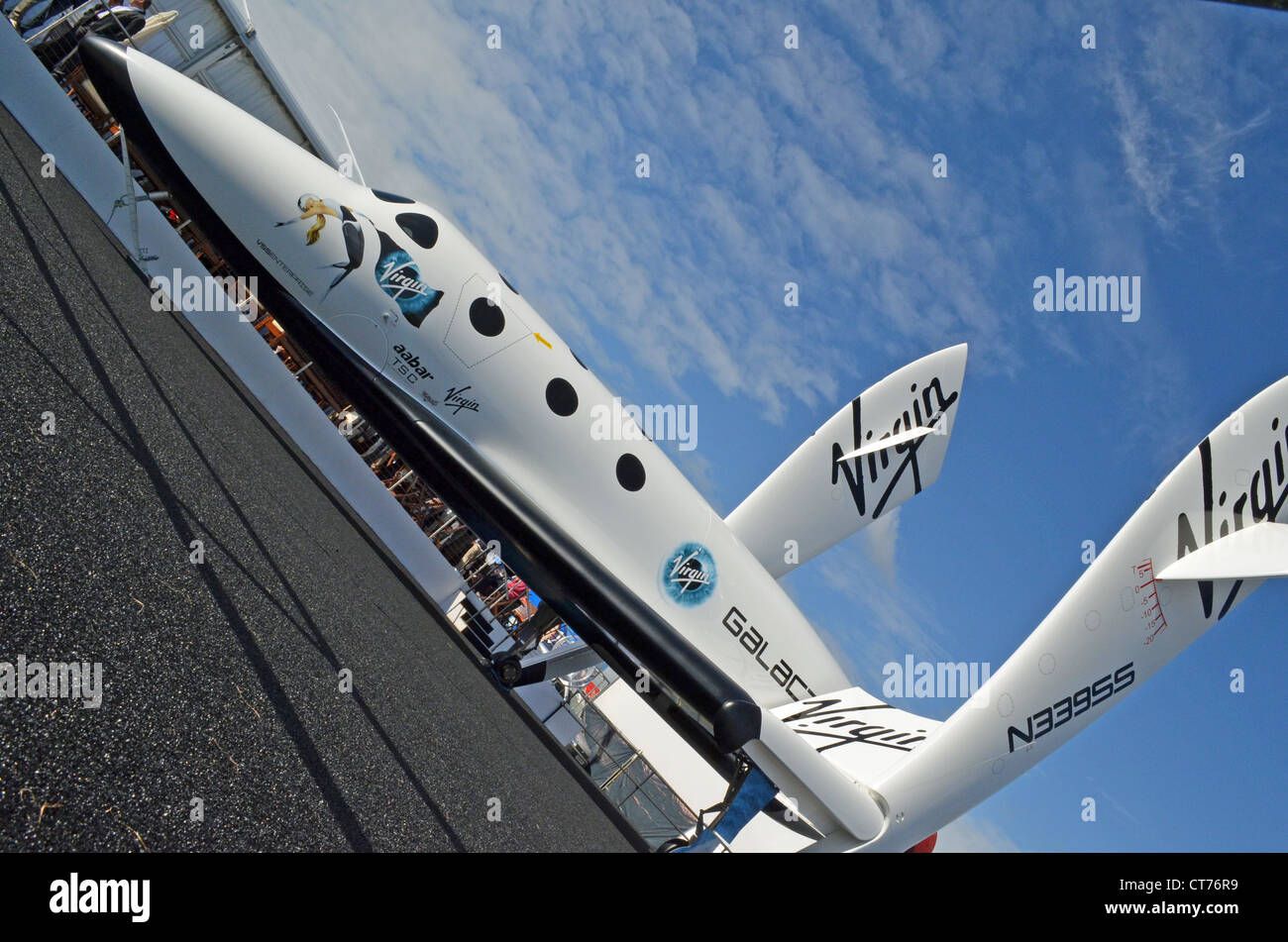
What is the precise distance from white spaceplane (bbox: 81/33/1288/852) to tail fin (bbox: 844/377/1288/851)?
0.7 inches

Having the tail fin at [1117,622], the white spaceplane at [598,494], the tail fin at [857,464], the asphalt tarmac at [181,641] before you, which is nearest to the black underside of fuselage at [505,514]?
the white spaceplane at [598,494]

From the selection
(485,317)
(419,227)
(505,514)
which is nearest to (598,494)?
(505,514)

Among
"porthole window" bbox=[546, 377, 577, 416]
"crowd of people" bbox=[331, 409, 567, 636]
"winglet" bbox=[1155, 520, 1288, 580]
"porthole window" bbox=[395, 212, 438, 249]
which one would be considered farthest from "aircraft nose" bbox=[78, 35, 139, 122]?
"winglet" bbox=[1155, 520, 1288, 580]

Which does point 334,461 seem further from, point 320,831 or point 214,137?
point 320,831

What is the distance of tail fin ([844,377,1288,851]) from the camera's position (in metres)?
5.37

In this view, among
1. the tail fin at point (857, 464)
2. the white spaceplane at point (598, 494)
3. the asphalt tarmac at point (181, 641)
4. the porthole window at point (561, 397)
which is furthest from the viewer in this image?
the tail fin at point (857, 464)

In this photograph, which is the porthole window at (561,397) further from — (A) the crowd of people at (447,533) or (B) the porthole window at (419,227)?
(A) the crowd of people at (447,533)

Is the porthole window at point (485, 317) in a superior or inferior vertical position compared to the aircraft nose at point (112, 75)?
inferior

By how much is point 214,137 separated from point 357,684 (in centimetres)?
382

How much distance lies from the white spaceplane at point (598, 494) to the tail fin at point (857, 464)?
1.64 m

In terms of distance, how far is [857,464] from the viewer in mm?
7504

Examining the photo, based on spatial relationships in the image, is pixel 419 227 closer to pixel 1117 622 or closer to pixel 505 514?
pixel 505 514

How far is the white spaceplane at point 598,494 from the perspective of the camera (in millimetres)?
5031
